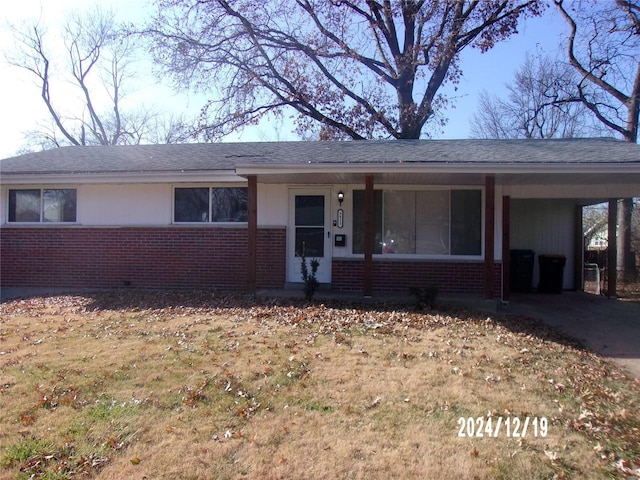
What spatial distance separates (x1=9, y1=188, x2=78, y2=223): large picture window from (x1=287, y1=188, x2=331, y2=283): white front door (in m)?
5.29

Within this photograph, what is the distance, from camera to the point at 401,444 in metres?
3.51

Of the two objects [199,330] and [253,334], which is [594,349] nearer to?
[253,334]

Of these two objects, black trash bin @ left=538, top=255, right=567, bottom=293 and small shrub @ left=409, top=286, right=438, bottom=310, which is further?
black trash bin @ left=538, top=255, right=567, bottom=293

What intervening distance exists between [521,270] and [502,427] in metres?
9.23

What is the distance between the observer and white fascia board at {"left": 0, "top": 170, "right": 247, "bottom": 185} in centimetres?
1003

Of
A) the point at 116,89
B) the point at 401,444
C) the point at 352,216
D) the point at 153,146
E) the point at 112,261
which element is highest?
the point at 116,89

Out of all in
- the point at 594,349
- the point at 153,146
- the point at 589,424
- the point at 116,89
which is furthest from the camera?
the point at 116,89

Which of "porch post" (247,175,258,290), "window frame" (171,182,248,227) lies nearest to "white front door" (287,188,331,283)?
"window frame" (171,182,248,227)

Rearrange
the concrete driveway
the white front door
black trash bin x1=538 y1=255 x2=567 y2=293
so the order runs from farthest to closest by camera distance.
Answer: black trash bin x1=538 y1=255 x2=567 y2=293, the white front door, the concrete driveway

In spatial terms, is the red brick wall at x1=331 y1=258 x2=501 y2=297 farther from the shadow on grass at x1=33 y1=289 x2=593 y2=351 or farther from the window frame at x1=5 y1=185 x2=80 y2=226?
the window frame at x1=5 y1=185 x2=80 y2=226

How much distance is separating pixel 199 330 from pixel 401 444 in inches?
161

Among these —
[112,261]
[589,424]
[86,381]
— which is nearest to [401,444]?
[589,424]

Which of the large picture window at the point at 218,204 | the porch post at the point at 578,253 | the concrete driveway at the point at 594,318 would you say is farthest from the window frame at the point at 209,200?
the porch post at the point at 578,253

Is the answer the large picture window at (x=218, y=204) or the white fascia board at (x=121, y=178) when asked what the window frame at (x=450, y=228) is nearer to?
the large picture window at (x=218, y=204)
